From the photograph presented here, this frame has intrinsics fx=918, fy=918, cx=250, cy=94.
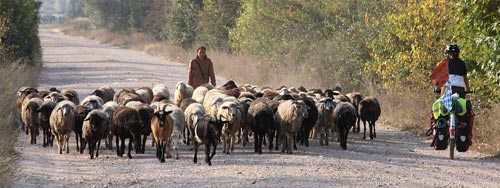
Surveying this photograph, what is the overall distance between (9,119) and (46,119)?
66 centimetres

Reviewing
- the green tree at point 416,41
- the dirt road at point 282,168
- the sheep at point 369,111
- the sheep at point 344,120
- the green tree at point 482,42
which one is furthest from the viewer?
the green tree at point 416,41

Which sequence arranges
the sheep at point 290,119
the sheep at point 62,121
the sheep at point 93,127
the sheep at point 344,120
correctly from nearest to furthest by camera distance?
the sheep at point 93,127
the sheep at point 290,119
the sheep at point 62,121
the sheep at point 344,120

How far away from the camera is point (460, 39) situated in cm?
1642

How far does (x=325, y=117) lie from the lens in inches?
674

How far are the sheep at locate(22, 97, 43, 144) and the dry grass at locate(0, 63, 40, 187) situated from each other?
0.30 meters

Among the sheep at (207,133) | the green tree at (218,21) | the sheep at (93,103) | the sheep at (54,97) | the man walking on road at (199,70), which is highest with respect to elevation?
the green tree at (218,21)

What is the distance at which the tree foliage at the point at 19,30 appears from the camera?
1098 inches

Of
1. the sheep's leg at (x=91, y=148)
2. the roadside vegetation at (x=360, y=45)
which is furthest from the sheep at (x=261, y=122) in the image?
the roadside vegetation at (x=360, y=45)

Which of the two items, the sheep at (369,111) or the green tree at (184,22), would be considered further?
the green tree at (184,22)

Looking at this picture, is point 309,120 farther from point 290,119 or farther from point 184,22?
point 184,22

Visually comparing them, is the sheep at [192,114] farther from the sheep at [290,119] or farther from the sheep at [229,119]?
the sheep at [290,119]

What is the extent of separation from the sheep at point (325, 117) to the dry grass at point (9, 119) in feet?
18.3

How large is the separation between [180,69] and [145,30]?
29948 mm

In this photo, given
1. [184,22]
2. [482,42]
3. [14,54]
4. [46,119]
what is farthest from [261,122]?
[184,22]
